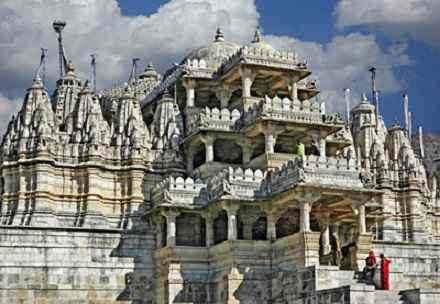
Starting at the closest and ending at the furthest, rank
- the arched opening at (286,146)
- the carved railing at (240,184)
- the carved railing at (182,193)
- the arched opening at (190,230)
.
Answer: the carved railing at (240,184) < the carved railing at (182,193) < the arched opening at (190,230) < the arched opening at (286,146)

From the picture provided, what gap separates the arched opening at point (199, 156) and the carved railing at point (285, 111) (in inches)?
147

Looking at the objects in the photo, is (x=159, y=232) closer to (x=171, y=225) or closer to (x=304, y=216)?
(x=171, y=225)

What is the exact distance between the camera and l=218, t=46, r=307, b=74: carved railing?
4956cm

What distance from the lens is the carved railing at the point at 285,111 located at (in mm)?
46125

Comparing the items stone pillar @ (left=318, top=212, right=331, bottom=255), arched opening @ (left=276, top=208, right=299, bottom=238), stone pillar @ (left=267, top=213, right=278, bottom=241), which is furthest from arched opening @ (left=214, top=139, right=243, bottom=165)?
stone pillar @ (left=267, top=213, right=278, bottom=241)

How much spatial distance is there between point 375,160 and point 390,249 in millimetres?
15582

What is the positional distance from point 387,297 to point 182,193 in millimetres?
13261

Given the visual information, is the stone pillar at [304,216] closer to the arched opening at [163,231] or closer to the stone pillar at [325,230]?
the stone pillar at [325,230]

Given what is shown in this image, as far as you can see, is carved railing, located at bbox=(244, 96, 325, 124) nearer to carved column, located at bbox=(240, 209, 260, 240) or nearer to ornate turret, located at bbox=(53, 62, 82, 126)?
carved column, located at bbox=(240, 209, 260, 240)

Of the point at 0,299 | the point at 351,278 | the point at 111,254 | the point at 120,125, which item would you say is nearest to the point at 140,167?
the point at 120,125

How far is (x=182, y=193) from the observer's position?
4425 cm

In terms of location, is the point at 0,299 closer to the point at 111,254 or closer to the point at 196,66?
the point at 111,254

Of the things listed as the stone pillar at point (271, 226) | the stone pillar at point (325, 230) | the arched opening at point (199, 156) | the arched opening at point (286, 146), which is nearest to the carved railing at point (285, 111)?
the arched opening at point (286, 146)

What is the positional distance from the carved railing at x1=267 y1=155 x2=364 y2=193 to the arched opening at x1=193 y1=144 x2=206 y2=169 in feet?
30.7
